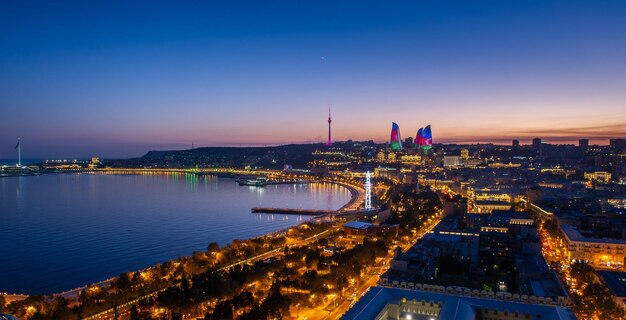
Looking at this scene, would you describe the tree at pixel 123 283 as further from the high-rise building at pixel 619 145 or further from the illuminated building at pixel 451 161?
the high-rise building at pixel 619 145

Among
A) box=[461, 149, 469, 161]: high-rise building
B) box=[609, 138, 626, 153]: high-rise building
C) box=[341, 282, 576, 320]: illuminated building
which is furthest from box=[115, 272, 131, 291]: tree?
box=[461, 149, 469, 161]: high-rise building

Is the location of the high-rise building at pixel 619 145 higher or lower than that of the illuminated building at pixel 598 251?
higher

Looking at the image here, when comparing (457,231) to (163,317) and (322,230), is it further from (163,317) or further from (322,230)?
(163,317)

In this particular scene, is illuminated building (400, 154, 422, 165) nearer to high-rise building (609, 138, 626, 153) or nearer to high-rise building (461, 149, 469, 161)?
high-rise building (461, 149, 469, 161)

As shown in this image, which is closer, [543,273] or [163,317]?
[163,317]

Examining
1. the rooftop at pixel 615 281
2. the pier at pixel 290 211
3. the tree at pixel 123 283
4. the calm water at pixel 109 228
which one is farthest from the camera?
the pier at pixel 290 211

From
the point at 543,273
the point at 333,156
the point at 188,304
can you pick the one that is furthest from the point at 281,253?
the point at 333,156

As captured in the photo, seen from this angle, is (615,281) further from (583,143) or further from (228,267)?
(583,143)

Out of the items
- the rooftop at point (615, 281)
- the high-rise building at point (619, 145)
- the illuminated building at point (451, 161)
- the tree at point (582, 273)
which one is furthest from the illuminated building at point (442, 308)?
the high-rise building at point (619, 145)
